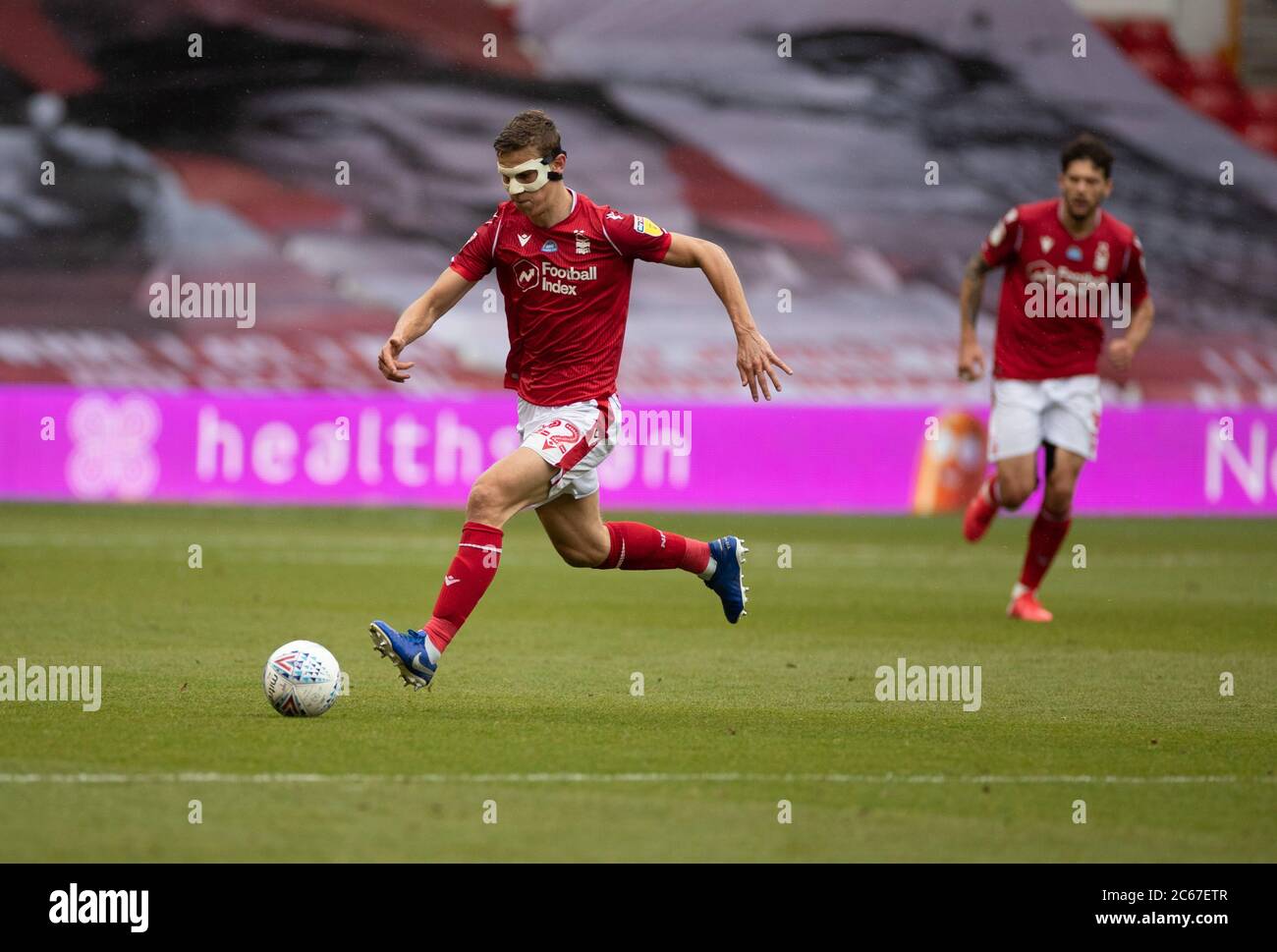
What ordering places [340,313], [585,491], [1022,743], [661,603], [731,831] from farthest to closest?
[340,313] < [661,603] < [585,491] < [1022,743] < [731,831]

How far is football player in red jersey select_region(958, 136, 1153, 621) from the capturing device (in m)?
10.5

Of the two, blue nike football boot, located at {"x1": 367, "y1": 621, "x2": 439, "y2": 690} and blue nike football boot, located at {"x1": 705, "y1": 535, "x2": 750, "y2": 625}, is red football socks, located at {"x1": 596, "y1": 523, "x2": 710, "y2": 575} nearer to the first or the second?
blue nike football boot, located at {"x1": 705, "y1": 535, "x2": 750, "y2": 625}

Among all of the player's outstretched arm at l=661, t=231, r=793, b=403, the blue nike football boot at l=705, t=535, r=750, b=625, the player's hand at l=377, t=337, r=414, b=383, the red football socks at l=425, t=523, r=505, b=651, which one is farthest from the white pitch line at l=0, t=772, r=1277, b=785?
the blue nike football boot at l=705, t=535, r=750, b=625

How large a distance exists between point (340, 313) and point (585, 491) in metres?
19.7

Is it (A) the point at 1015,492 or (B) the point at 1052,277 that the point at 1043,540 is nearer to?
(A) the point at 1015,492

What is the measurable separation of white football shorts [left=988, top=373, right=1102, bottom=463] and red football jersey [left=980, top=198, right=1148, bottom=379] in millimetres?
72

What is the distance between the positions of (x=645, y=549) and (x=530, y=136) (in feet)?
5.88

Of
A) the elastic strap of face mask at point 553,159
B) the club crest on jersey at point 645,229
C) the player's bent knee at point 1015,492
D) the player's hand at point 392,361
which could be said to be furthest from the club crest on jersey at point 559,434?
the player's bent knee at point 1015,492

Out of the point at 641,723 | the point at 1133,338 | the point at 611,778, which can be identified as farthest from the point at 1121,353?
the point at 611,778

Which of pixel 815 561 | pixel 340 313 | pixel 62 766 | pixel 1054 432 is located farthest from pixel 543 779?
pixel 340 313

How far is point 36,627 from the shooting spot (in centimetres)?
952

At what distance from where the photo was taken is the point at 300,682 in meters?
6.72

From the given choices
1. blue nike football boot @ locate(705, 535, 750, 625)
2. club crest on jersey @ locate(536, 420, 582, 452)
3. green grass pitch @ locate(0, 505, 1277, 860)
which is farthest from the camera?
blue nike football boot @ locate(705, 535, 750, 625)

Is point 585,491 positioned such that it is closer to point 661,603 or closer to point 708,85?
point 661,603
